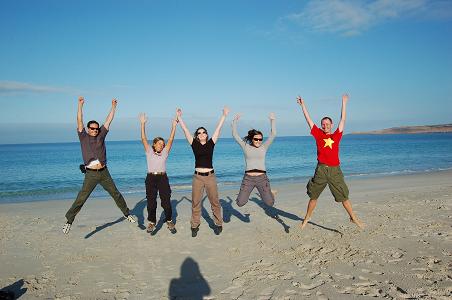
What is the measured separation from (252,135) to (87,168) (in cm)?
363

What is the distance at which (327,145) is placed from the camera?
7.80 metres

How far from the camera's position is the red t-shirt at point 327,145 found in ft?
25.4

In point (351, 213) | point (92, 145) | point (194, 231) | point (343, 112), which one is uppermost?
point (343, 112)

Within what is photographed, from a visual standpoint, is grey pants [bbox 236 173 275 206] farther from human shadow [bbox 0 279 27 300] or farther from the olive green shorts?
human shadow [bbox 0 279 27 300]

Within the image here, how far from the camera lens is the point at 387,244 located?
285 inches

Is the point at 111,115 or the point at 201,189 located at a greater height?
the point at 111,115

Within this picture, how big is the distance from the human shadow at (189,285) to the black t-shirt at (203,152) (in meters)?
2.13

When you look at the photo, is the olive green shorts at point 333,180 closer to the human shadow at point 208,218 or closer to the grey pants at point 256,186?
the grey pants at point 256,186

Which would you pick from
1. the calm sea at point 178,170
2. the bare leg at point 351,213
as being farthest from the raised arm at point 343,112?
the calm sea at point 178,170

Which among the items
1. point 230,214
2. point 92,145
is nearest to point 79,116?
point 92,145

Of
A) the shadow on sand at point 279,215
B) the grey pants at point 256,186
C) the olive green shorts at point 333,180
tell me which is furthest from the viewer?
the shadow on sand at point 279,215

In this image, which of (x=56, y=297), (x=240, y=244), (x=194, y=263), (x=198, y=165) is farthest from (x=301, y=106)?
(x=56, y=297)

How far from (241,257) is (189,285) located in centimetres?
151

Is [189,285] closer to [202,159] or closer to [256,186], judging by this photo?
[202,159]
